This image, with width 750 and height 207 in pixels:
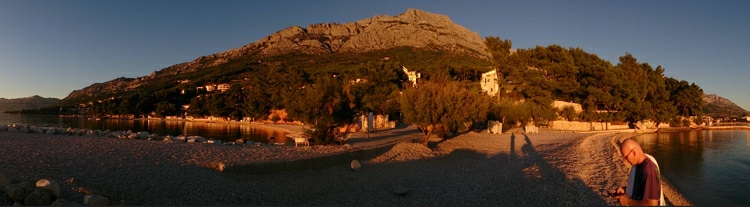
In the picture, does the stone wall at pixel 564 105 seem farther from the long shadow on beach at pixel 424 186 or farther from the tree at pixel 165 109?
the tree at pixel 165 109

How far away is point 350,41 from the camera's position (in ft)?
344

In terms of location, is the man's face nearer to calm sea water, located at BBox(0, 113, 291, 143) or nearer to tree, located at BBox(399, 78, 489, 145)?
tree, located at BBox(399, 78, 489, 145)

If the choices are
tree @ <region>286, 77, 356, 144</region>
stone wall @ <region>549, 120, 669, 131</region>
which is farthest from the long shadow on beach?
stone wall @ <region>549, 120, 669, 131</region>

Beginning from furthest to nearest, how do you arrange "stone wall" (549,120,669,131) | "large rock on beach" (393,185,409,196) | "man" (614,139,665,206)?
"stone wall" (549,120,669,131) < "large rock on beach" (393,185,409,196) < "man" (614,139,665,206)

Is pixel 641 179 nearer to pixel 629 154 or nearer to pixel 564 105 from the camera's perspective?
pixel 629 154

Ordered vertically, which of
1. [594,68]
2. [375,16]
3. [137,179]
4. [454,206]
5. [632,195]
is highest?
[375,16]

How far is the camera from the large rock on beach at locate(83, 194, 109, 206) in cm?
559

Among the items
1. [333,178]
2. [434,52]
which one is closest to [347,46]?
[434,52]

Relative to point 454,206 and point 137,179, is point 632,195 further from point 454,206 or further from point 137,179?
point 137,179

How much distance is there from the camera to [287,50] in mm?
105750

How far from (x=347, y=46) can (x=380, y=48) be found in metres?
9.60

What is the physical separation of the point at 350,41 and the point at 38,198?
101 m

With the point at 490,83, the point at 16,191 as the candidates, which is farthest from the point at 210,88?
the point at 16,191

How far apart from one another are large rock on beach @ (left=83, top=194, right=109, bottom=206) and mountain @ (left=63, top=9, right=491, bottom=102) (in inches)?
3536
